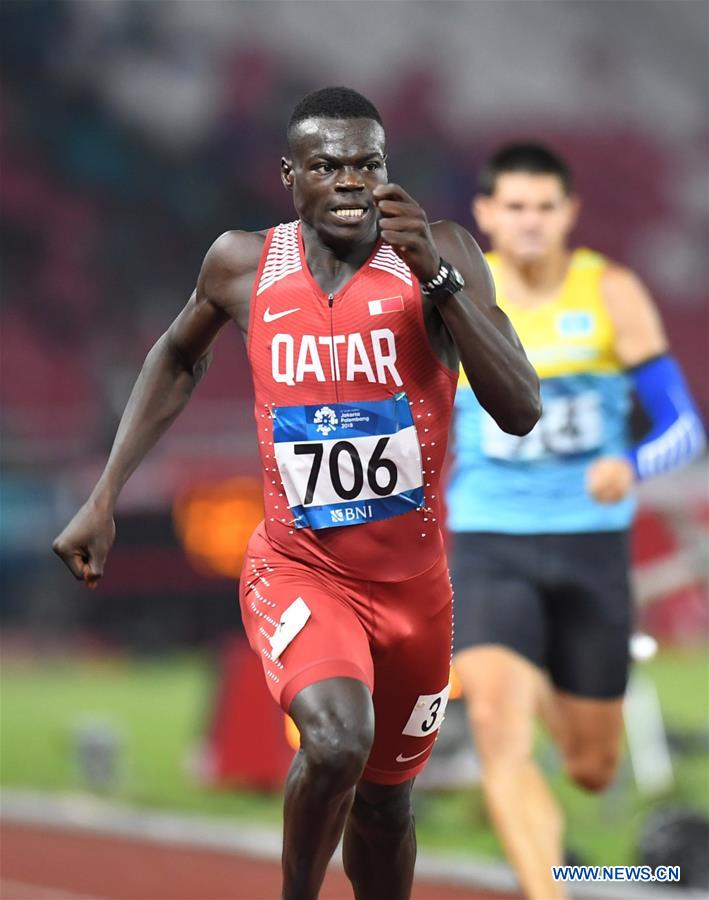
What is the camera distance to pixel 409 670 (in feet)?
13.6

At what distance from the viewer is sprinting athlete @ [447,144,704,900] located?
18.3 ft

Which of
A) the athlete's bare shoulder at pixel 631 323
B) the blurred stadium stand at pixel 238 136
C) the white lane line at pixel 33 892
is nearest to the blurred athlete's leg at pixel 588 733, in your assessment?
the athlete's bare shoulder at pixel 631 323

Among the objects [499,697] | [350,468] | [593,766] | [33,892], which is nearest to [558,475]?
[499,697]

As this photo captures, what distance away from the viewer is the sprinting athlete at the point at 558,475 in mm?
5578

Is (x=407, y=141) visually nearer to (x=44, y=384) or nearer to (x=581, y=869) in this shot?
(x=44, y=384)

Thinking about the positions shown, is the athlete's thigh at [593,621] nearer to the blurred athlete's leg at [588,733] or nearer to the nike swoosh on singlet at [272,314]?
the blurred athlete's leg at [588,733]

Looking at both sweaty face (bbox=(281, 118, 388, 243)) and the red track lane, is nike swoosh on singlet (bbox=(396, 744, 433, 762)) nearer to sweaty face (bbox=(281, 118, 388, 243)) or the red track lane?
sweaty face (bbox=(281, 118, 388, 243))

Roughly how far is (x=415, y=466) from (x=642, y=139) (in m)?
19.6

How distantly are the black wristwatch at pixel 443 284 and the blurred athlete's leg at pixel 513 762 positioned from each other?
6.36 feet

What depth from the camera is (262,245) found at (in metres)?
4.21

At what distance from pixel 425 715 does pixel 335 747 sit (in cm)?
64

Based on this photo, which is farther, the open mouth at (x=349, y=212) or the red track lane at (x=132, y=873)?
the red track lane at (x=132, y=873)

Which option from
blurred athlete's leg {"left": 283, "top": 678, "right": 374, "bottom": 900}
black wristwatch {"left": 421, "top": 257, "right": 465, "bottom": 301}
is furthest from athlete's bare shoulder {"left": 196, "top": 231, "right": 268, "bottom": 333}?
blurred athlete's leg {"left": 283, "top": 678, "right": 374, "bottom": 900}

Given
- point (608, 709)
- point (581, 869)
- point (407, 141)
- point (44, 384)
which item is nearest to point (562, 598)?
point (608, 709)
